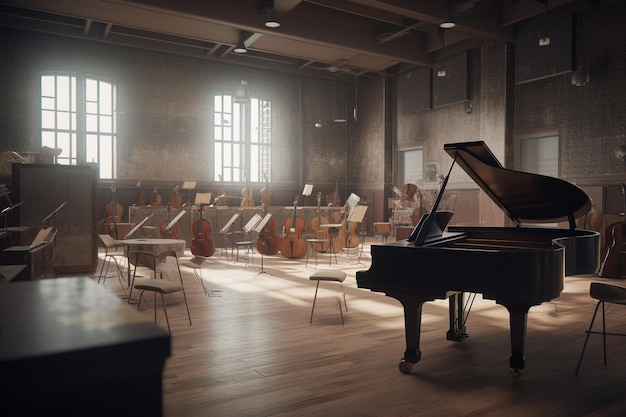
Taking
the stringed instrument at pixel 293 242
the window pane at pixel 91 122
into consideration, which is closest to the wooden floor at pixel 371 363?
the stringed instrument at pixel 293 242

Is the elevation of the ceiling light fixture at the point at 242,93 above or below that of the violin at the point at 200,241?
above

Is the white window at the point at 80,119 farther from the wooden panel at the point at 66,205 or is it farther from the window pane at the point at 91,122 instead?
the wooden panel at the point at 66,205

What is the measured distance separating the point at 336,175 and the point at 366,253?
17.6 feet

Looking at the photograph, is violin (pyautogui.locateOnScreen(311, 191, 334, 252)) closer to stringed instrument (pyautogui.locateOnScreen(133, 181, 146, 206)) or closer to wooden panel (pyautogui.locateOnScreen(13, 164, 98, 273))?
wooden panel (pyautogui.locateOnScreen(13, 164, 98, 273))

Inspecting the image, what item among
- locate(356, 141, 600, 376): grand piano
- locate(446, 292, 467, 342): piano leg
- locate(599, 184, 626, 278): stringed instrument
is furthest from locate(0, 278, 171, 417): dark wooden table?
locate(599, 184, 626, 278): stringed instrument

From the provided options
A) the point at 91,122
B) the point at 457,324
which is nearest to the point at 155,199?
the point at 91,122

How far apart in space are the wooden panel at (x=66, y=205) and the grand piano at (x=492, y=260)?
534 centimetres

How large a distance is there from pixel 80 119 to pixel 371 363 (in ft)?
35.7

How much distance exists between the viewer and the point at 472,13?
9.73m

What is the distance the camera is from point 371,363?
3.55 m

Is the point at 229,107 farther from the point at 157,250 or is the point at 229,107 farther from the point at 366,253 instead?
the point at 157,250

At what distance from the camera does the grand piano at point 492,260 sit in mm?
2975

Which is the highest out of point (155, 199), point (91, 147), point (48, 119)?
point (48, 119)

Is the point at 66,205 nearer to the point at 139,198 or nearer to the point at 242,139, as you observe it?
the point at 139,198
